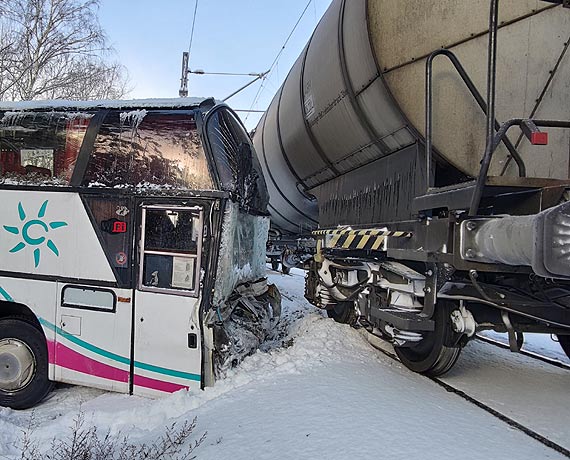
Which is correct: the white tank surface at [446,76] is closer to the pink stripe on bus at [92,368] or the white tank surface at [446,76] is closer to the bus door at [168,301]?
the bus door at [168,301]

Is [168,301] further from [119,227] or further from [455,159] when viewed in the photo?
[455,159]

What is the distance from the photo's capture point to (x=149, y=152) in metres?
4.36

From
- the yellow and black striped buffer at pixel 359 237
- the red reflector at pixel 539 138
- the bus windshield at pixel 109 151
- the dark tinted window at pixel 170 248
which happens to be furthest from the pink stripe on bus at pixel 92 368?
the red reflector at pixel 539 138

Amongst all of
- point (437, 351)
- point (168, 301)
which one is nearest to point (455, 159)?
point (437, 351)

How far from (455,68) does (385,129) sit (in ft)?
2.74

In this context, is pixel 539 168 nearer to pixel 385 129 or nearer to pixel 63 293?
pixel 385 129

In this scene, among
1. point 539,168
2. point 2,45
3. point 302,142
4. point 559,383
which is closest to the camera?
point 539,168

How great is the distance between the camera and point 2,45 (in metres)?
19.5

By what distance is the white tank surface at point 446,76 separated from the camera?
3361 millimetres

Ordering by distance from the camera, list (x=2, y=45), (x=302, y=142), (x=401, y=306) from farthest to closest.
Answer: (x=2, y=45) < (x=302, y=142) < (x=401, y=306)

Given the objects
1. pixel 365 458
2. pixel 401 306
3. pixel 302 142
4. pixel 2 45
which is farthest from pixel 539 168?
pixel 2 45

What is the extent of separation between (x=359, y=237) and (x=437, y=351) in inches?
55.2

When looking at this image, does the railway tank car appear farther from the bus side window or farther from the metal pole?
the bus side window

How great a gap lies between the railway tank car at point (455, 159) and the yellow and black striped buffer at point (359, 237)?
0.02m
